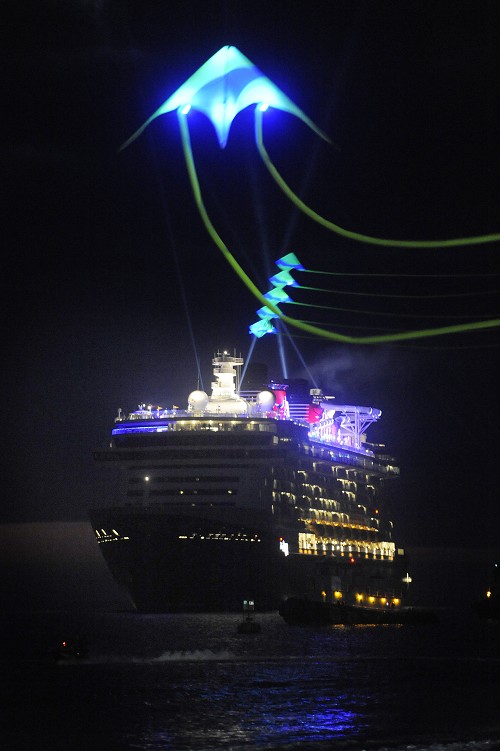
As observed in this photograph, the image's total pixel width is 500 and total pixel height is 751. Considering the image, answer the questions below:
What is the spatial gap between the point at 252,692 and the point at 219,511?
122 ft

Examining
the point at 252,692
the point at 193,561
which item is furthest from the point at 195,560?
the point at 252,692

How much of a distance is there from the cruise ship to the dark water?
462cm

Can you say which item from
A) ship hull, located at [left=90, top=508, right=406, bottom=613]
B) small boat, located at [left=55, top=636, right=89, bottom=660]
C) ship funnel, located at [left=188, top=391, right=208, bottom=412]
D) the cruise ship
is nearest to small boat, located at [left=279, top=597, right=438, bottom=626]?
the cruise ship

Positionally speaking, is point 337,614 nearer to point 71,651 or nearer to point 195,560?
point 195,560

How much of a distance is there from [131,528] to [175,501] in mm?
3794

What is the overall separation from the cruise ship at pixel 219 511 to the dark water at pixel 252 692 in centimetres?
462

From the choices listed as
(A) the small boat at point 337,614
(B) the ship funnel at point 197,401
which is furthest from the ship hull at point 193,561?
(B) the ship funnel at point 197,401

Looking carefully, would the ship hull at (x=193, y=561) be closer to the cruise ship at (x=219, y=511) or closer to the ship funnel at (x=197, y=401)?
the cruise ship at (x=219, y=511)

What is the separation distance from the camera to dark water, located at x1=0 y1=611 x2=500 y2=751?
47969mm

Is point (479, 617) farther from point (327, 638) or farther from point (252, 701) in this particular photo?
point (252, 701)

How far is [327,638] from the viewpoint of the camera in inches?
3455

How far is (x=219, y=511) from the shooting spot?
96062 mm

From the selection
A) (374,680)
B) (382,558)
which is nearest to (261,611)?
(382,558)

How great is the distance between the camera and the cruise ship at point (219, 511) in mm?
96375
